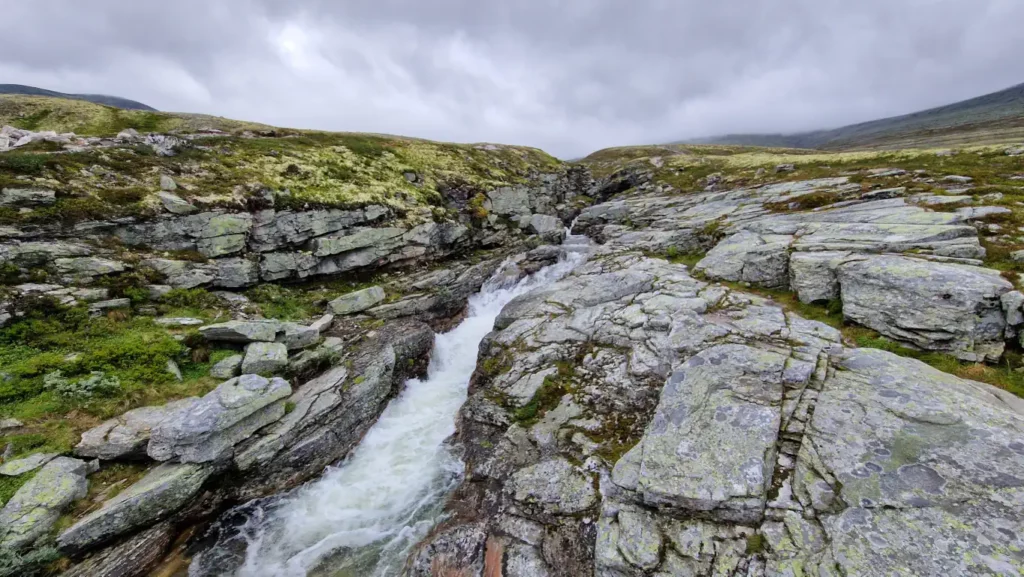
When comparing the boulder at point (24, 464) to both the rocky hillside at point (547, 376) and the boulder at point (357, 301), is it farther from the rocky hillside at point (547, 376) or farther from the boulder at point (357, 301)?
the boulder at point (357, 301)

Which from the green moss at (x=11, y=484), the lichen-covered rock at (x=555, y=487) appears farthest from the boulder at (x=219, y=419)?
the lichen-covered rock at (x=555, y=487)

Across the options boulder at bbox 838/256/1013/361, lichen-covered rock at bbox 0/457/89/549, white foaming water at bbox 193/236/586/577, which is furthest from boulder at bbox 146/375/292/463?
boulder at bbox 838/256/1013/361

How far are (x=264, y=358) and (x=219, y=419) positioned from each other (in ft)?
11.2

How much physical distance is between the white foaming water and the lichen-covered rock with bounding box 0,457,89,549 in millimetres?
4200

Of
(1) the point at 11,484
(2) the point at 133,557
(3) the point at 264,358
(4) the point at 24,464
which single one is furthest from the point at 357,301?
(1) the point at 11,484

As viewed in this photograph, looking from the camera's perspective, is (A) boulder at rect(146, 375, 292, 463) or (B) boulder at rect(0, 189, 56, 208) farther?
(B) boulder at rect(0, 189, 56, 208)

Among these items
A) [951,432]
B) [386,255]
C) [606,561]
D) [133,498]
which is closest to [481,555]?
[606,561]

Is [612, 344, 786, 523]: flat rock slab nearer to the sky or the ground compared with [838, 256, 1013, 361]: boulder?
nearer to the ground

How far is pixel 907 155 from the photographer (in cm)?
4506

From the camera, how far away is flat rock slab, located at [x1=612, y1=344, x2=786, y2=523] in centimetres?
911

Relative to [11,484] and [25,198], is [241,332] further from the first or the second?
[25,198]

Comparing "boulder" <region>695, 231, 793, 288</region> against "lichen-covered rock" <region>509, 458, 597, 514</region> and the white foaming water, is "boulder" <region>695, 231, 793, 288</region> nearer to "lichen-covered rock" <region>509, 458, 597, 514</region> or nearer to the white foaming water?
"lichen-covered rock" <region>509, 458, 597, 514</region>

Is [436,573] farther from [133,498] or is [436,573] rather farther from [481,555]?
[133,498]

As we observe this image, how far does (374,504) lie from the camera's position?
14.4 metres
